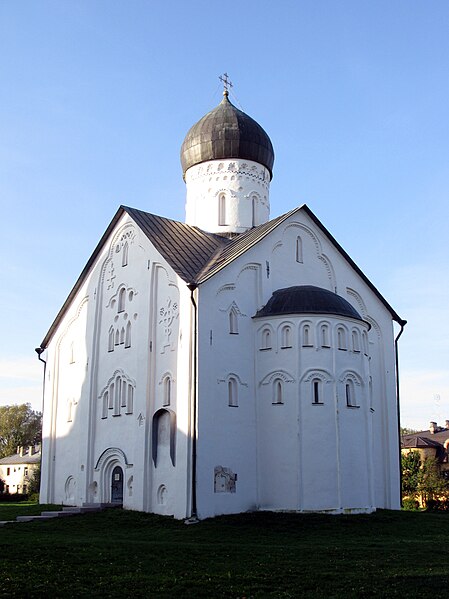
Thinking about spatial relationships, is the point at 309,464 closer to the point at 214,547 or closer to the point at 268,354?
the point at 268,354

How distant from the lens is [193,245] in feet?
74.6

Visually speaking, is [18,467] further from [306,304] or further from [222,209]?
[306,304]

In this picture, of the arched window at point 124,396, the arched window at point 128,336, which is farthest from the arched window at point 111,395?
the arched window at point 128,336

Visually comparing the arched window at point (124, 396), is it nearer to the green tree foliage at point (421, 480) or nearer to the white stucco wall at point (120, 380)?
the white stucco wall at point (120, 380)

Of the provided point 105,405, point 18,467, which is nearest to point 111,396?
point 105,405

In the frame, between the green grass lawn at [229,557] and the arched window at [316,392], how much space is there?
3198mm

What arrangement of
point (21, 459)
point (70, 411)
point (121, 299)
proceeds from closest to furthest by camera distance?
point (121, 299), point (70, 411), point (21, 459)

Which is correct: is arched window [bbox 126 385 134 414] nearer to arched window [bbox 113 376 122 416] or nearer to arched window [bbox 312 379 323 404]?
arched window [bbox 113 376 122 416]

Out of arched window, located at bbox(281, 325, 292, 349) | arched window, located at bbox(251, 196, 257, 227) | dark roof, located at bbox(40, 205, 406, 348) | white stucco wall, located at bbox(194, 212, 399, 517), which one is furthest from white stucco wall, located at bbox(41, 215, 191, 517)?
arched window, located at bbox(251, 196, 257, 227)

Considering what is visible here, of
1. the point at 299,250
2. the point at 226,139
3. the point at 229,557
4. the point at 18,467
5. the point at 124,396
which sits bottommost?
the point at 229,557

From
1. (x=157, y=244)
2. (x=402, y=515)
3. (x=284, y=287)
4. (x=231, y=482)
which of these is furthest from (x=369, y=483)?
(x=157, y=244)

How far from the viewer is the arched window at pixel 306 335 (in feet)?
65.6

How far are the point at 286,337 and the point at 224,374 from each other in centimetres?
217

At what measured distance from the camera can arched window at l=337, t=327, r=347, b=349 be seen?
20297 millimetres
